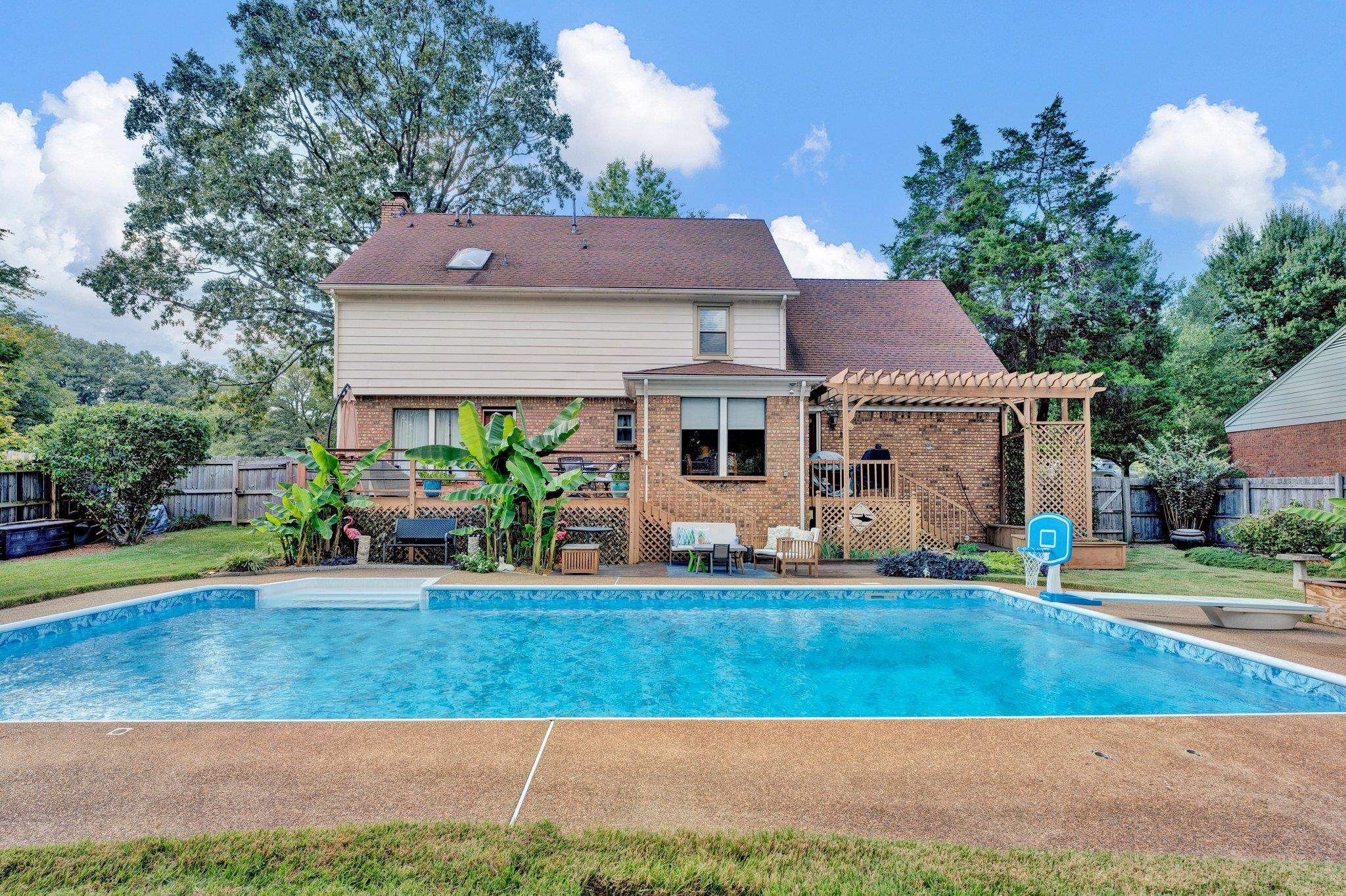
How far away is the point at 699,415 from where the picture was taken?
14.0 meters

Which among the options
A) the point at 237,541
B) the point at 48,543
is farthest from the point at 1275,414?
the point at 48,543

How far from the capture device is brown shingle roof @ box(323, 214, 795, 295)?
1536 centimetres

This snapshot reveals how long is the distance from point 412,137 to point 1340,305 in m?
34.5

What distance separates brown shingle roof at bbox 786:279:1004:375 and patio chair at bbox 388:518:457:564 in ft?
30.6

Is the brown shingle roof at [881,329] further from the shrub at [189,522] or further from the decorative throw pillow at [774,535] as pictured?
the shrub at [189,522]

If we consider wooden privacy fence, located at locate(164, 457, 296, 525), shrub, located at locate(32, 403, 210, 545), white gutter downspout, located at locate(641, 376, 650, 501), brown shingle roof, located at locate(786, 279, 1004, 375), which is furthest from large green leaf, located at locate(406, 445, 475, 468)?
brown shingle roof, located at locate(786, 279, 1004, 375)

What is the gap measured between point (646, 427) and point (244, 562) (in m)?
7.78

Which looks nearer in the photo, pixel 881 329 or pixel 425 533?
pixel 425 533

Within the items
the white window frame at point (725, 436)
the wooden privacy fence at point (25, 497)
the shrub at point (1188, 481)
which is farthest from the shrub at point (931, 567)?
the wooden privacy fence at point (25, 497)

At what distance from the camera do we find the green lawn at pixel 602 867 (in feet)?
8.43

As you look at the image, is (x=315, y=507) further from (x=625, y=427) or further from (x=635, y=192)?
(x=635, y=192)

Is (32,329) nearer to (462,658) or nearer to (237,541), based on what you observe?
(237,541)

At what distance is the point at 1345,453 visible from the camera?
1802 cm

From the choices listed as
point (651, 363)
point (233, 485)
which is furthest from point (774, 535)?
point (233, 485)
